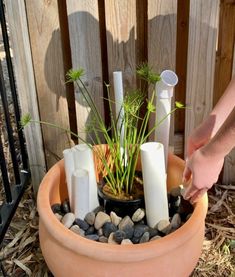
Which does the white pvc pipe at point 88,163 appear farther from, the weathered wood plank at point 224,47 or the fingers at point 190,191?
the weathered wood plank at point 224,47

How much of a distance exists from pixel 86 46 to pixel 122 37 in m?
0.13

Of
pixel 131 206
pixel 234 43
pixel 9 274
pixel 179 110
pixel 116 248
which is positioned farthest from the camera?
pixel 179 110

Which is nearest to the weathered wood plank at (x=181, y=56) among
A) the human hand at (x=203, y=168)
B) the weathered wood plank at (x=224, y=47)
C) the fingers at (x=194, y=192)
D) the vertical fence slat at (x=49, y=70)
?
the weathered wood plank at (x=224, y=47)

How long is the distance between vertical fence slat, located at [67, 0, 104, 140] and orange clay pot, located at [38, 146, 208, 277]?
0.48 meters

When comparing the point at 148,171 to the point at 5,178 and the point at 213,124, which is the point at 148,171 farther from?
the point at 5,178

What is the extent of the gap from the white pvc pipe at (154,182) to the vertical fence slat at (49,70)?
490 mm

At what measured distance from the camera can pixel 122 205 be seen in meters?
1.38

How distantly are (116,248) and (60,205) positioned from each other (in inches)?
14.3

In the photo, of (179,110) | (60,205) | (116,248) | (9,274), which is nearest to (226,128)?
(116,248)

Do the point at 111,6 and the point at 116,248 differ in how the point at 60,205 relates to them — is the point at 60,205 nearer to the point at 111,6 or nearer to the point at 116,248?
the point at 116,248

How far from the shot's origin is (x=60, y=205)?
4.78ft

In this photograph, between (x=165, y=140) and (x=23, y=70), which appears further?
(x=23, y=70)

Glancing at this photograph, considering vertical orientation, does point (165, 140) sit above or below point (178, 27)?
below

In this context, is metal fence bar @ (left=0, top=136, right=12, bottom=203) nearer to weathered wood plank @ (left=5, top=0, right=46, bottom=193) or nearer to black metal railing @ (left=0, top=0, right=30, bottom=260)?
black metal railing @ (left=0, top=0, right=30, bottom=260)
